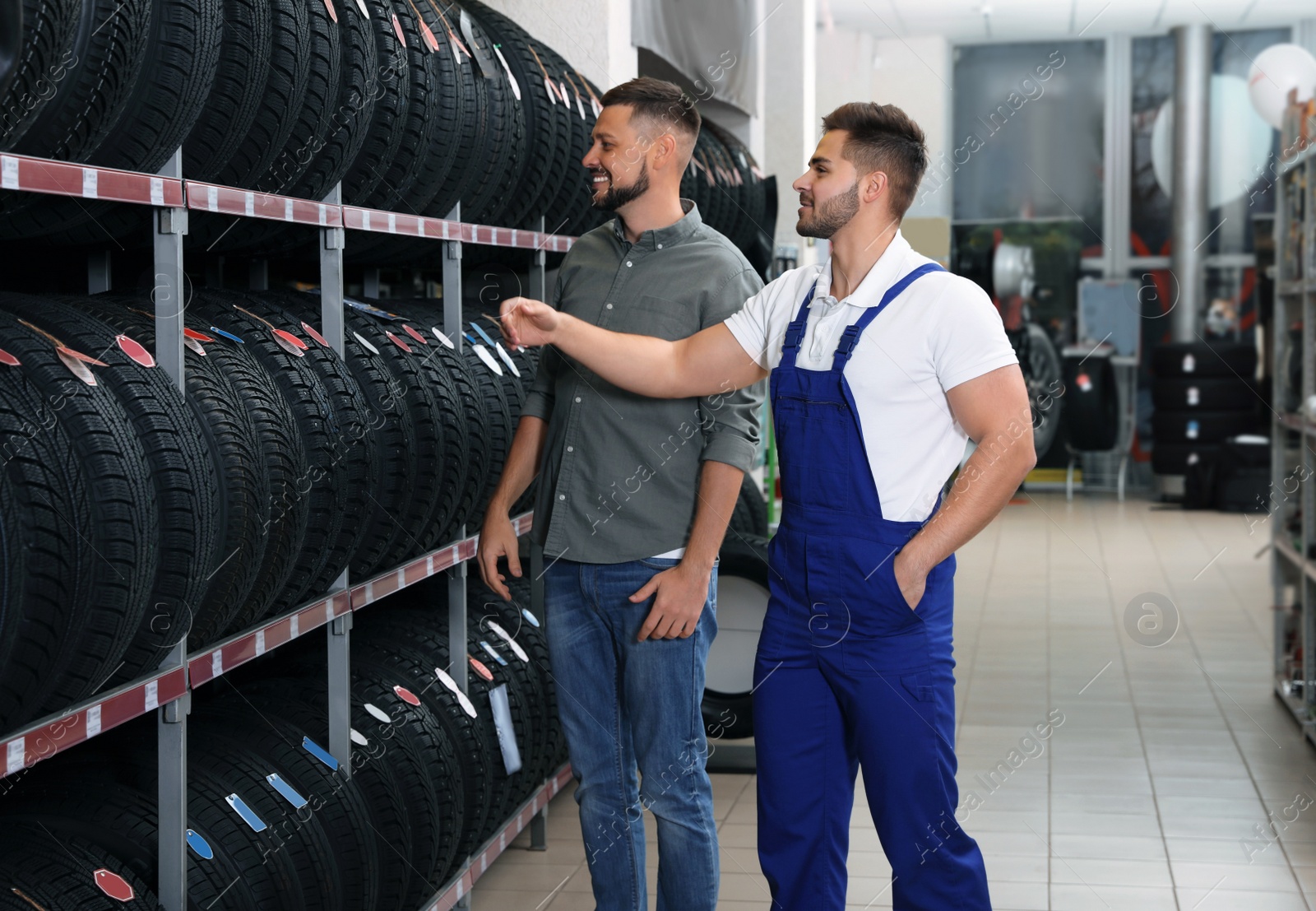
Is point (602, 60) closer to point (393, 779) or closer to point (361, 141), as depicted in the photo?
point (361, 141)

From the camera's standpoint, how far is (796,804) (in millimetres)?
2266

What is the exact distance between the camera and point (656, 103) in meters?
2.42

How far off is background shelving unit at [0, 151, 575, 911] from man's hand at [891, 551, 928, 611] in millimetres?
1033

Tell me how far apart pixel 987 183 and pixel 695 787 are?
11.6 m

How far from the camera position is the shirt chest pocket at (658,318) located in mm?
2439

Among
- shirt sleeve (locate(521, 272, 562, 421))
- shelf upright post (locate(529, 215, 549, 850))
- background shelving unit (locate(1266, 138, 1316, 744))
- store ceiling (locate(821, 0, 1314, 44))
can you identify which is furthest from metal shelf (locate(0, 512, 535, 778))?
store ceiling (locate(821, 0, 1314, 44))

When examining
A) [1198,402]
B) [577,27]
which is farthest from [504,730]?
[1198,402]

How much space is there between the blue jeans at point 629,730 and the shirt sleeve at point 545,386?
344 mm

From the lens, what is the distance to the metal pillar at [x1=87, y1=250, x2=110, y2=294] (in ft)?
8.36

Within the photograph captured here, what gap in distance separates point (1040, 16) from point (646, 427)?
11.1 metres

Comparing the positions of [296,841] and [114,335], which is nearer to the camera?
[114,335]

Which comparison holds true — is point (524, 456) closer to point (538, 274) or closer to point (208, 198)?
point (208, 198)

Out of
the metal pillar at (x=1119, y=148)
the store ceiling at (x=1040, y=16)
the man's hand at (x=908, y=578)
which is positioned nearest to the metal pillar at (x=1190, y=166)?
the store ceiling at (x=1040, y=16)

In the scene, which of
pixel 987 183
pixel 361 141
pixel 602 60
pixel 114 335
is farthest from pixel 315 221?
pixel 987 183
